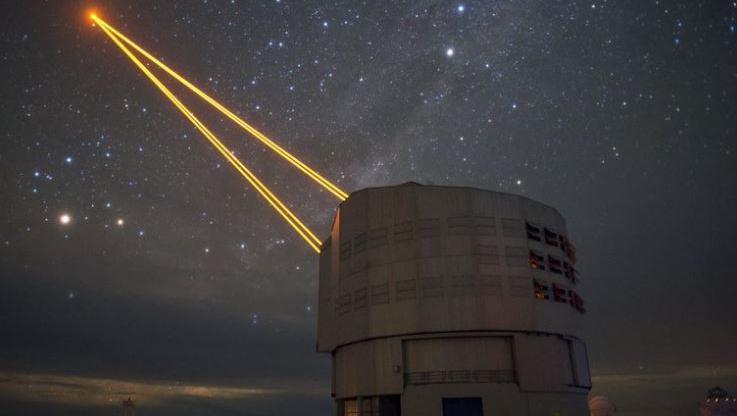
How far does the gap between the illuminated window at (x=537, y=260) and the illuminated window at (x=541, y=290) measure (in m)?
1.35

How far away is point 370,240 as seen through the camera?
44562 millimetres

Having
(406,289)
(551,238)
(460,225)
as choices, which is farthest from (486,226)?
(406,289)

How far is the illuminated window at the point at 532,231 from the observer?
4375 centimetres

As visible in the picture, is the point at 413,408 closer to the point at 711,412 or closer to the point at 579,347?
the point at 579,347

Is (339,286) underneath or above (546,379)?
above

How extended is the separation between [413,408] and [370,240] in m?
13.9

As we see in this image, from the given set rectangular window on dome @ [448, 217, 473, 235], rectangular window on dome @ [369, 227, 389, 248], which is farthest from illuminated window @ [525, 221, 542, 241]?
rectangular window on dome @ [369, 227, 389, 248]

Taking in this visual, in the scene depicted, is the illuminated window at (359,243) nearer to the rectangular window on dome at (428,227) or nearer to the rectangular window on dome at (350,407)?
the rectangular window on dome at (428,227)

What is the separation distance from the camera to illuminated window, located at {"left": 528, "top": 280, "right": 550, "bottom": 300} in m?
42.0

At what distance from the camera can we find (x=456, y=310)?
131 ft

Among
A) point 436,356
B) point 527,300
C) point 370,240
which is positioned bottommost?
point 436,356

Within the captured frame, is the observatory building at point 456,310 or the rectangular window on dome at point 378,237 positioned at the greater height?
the rectangular window on dome at point 378,237

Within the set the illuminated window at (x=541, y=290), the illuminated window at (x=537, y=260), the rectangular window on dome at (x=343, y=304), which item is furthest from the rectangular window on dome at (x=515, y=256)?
the rectangular window on dome at (x=343, y=304)

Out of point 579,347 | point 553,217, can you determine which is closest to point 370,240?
point 553,217
